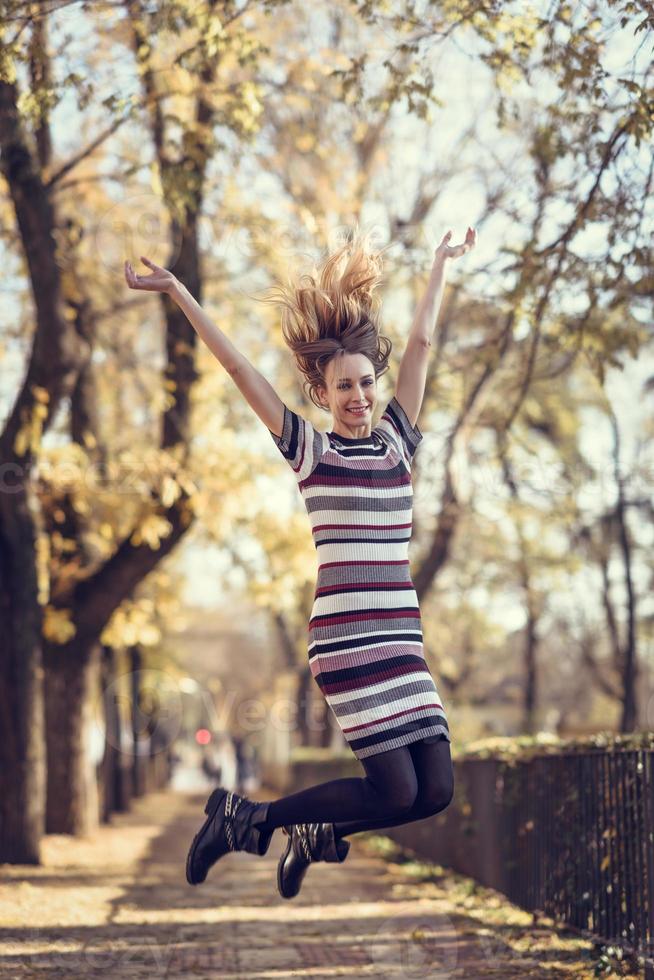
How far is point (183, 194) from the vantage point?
28.9 feet

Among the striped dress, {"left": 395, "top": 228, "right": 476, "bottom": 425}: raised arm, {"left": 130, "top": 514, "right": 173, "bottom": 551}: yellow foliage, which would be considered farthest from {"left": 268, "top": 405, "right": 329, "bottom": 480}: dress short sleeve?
{"left": 130, "top": 514, "right": 173, "bottom": 551}: yellow foliage

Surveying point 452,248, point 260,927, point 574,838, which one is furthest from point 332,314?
point 260,927

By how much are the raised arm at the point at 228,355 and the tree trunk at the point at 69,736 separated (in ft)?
36.3

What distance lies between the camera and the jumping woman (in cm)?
428

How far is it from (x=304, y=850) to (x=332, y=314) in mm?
2065

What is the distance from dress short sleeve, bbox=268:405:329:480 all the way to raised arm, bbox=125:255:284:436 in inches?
1.2

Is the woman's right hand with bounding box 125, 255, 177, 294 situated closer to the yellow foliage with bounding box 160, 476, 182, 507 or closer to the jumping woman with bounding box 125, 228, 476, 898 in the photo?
the jumping woman with bounding box 125, 228, 476, 898

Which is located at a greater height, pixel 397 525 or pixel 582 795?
pixel 397 525

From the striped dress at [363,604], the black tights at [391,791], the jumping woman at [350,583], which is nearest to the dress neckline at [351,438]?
the jumping woman at [350,583]

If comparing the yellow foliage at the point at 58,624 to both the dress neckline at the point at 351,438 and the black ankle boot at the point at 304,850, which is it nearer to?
the black ankle boot at the point at 304,850

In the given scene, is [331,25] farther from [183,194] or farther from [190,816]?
[190,816]

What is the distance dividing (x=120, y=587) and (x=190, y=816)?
572 inches

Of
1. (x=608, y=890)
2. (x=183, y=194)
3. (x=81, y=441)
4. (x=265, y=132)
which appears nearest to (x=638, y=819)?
(x=608, y=890)

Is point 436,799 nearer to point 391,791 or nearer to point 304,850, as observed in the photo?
point 391,791
